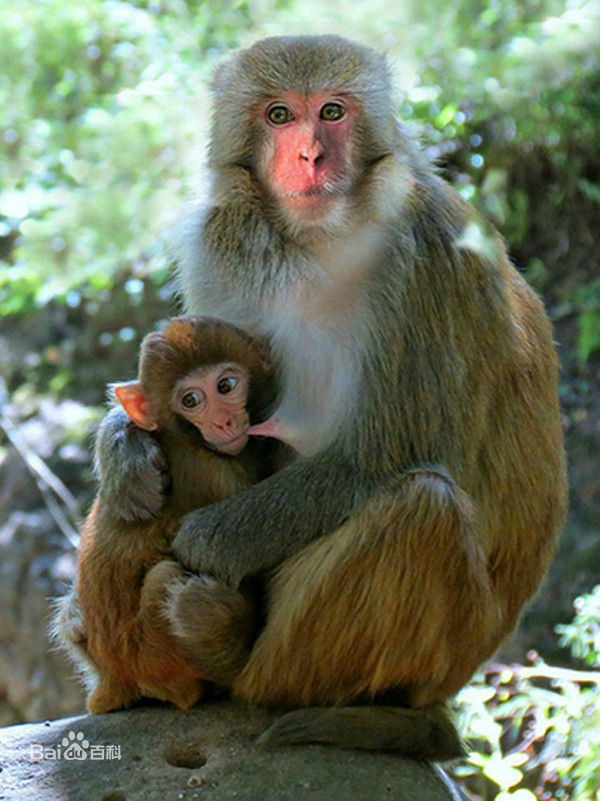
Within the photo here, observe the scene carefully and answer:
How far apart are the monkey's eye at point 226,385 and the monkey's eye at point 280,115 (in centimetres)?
79

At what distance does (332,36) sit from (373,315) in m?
0.95

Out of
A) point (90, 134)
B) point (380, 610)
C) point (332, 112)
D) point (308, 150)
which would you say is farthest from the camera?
point (90, 134)

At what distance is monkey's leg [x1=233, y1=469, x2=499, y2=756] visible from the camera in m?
3.16

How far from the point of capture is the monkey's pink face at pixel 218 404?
3.43m

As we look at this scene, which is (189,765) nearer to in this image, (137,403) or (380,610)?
(380,610)

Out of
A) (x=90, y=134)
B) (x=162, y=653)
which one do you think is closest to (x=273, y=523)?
(x=162, y=653)

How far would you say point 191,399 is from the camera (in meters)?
3.48

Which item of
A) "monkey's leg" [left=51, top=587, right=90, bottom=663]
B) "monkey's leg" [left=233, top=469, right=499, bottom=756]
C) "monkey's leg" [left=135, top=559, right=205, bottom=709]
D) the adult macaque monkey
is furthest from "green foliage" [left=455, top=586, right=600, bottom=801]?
"monkey's leg" [left=51, top=587, right=90, bottom=663]

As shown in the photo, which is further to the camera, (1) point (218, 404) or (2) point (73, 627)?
(2) point (73, 627)

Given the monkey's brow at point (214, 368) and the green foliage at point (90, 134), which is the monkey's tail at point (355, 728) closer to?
the monkey's brow at point (214, 368)

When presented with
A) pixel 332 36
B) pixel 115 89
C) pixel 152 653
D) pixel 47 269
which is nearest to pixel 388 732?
pixel 152 653

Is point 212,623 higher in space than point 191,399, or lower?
lower

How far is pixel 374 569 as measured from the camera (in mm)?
3160

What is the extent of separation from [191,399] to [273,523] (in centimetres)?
47
